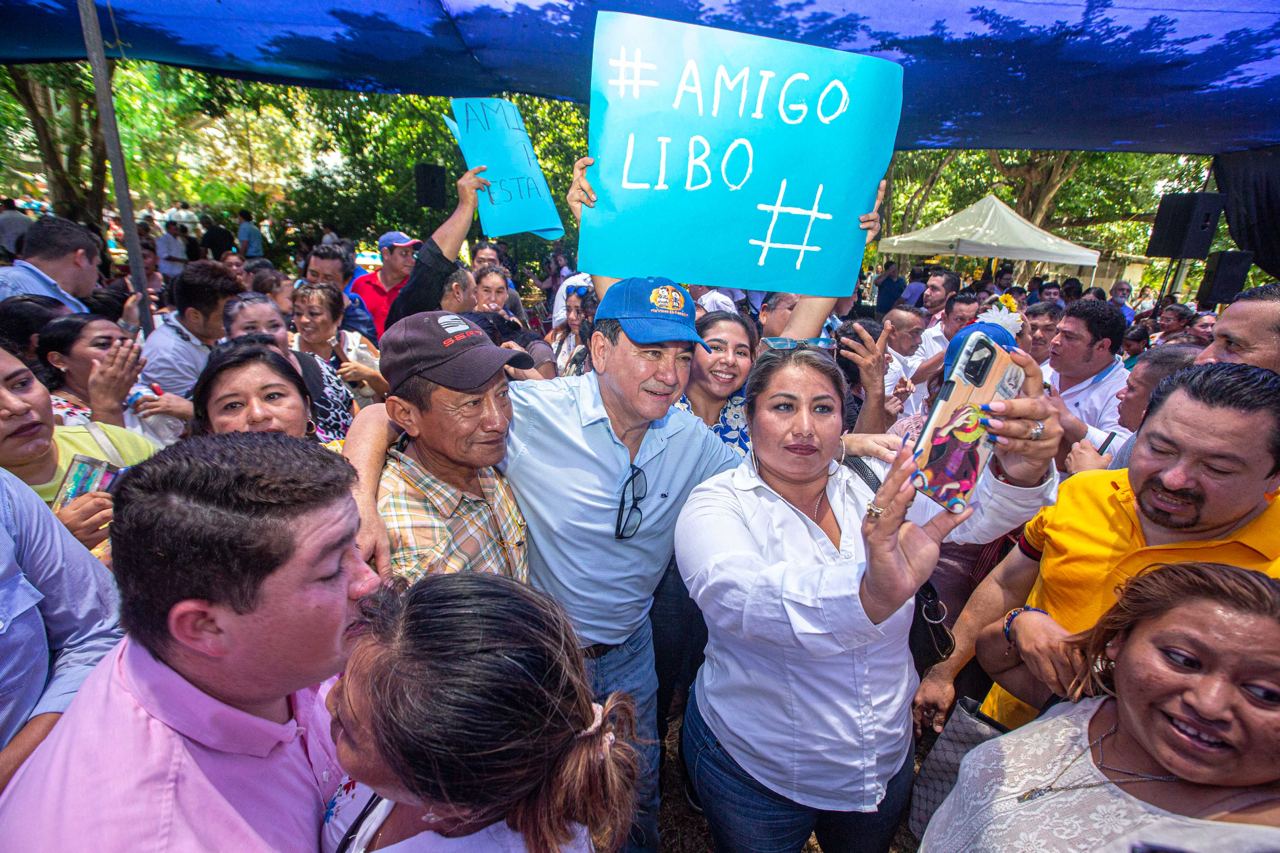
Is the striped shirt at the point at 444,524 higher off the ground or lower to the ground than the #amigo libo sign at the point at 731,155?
lower

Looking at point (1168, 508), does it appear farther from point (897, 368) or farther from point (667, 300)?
point (897, 368)

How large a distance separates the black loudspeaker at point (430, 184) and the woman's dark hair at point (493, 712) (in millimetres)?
7610

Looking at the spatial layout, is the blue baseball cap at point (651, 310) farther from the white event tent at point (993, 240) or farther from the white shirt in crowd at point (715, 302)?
the white event tent at point (993, 240)

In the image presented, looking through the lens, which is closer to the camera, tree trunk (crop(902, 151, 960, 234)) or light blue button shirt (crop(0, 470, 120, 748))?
light blue button shirt (crop(0, 470, 120, 748))

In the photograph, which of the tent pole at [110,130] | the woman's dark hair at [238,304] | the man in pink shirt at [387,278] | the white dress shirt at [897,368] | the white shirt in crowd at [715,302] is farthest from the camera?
the man in pink shirt at [387,278]

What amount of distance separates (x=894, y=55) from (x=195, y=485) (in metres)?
5.22

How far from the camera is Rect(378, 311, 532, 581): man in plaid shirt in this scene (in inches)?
67.1

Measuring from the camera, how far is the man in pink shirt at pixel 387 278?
545 centimetres

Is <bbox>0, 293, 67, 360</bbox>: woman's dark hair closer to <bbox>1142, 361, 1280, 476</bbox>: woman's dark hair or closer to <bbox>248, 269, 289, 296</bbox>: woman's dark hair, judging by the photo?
<bbox>248, 269, 289, 296</bbox>: woman's dark hair

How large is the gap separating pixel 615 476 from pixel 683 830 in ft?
A: 5.67

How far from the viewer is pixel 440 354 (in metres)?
1.75

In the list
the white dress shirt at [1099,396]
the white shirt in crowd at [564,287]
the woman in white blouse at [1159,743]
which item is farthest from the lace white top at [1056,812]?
the white shirt in crowd at [564,287]

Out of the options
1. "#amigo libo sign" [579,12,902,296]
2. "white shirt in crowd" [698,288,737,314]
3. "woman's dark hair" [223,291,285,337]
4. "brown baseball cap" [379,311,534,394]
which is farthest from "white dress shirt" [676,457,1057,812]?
"white shirt in crowd" [698,288,737,314]

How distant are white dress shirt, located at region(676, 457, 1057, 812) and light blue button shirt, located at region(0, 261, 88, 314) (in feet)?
15.7
